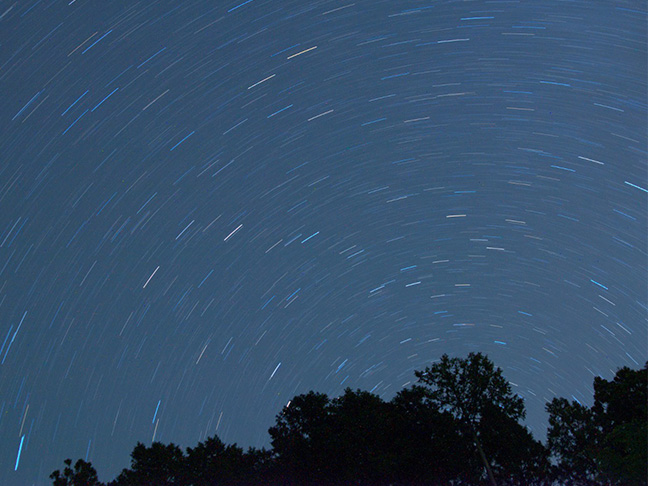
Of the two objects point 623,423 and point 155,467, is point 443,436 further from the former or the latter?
point 155,467

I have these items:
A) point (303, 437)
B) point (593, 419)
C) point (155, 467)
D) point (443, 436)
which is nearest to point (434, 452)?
point (443, 436)

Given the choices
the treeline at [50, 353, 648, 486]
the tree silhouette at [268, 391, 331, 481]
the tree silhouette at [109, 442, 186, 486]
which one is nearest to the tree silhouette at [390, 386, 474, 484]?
the treeline at [50, 353, 648, 486]

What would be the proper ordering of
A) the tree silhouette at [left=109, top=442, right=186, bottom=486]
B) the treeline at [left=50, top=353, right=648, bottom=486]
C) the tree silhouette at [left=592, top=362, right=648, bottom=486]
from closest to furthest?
the tree silhouette at [left=592, top=362, right=648, bottom=486] < the treeline at [left=50, top=353, right=648, bottom=486] < the tree silhouette at [left=109, top=442, right=186, bottom=486]

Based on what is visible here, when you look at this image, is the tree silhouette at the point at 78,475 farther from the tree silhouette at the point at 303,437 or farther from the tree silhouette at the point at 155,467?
the tree silhouette at the point at 303,437

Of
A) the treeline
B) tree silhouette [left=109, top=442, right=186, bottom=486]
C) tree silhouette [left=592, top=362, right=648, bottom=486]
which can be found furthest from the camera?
tree silhouette [left=109, top=442, right=186, bottom=486]

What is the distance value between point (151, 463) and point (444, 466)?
2448cm

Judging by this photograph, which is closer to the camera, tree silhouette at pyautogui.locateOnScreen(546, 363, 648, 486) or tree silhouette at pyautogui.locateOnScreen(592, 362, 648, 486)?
tree silhouette at pyautogui.locateOnScreen(592, 362, 648, 486)

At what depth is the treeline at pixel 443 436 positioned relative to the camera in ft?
99.5

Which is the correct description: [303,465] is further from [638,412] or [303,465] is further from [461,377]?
[638,412]

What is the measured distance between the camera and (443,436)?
30.9 m

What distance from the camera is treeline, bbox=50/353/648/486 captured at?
30.3 meters

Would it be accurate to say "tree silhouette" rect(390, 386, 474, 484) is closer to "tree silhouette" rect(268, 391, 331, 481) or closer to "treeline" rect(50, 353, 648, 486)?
"treeline" rect(50, 353, 648, 486)

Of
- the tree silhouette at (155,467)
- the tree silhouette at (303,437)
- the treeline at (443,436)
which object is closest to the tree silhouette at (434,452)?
the treeline at (443,436)

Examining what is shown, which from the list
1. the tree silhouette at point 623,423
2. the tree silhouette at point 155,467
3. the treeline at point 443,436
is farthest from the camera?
the tree silhouette at point 155,467
